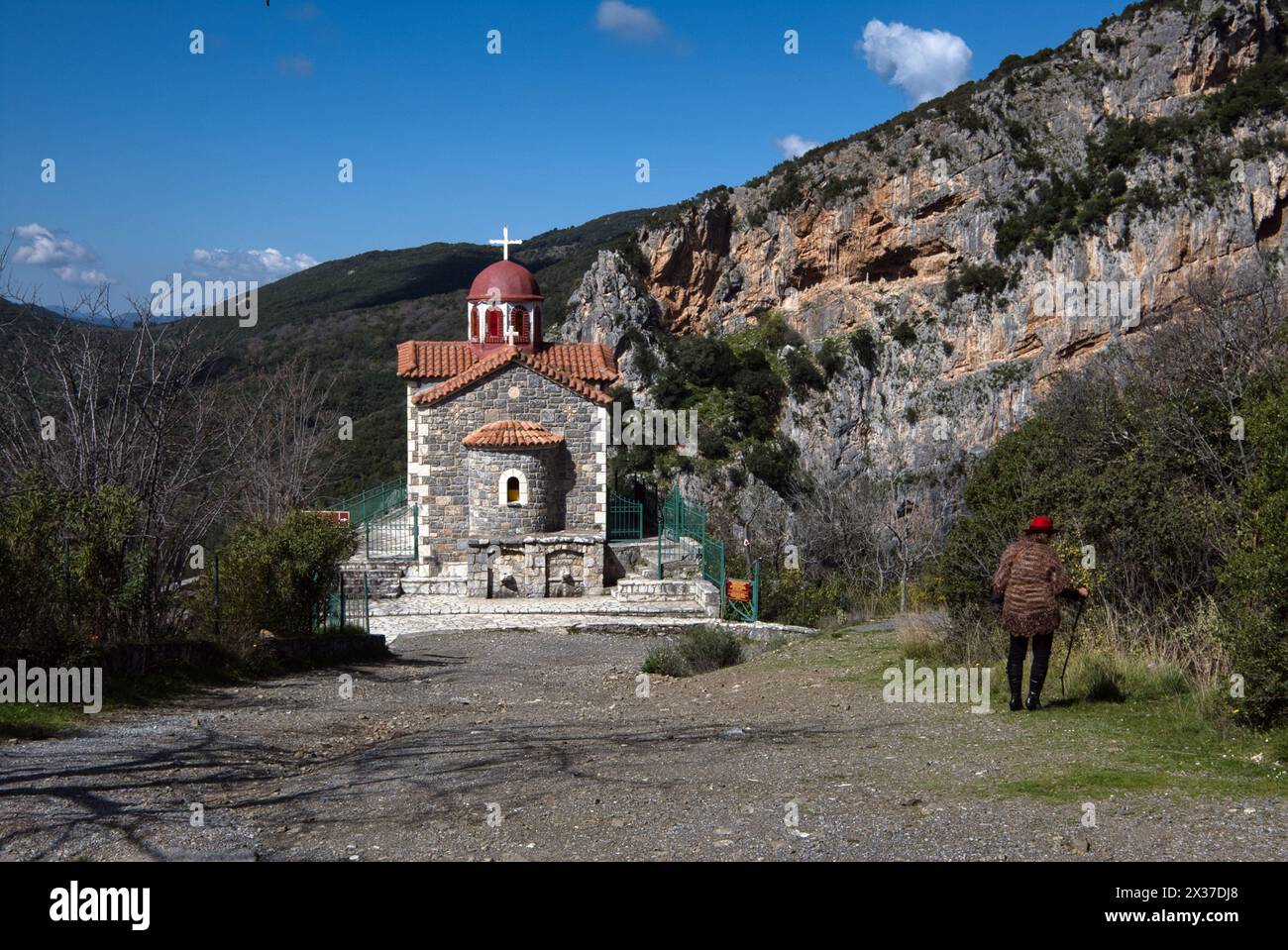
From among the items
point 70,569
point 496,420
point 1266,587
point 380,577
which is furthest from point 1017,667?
point 496,420

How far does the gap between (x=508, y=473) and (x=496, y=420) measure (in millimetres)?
1529

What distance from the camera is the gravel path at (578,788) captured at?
4566 millimetres

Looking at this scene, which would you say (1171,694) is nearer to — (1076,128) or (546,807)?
(546,807)

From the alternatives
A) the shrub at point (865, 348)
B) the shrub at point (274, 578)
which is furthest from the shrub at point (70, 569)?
the shrub at point (865, 348)

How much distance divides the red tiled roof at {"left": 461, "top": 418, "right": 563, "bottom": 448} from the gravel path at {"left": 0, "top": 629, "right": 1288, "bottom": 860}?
1229 centimetres

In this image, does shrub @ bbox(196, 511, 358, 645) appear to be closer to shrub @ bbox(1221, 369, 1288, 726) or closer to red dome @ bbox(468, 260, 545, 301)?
shrub @ bbox(1221, 369, 1288, 726)

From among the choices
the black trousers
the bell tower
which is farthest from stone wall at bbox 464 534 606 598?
the black trousers

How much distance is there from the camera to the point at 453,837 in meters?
4.77

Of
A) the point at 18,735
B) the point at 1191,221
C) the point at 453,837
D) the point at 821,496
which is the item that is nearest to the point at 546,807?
the point at 453,837

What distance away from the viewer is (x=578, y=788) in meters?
5.59

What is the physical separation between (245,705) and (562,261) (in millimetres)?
70931

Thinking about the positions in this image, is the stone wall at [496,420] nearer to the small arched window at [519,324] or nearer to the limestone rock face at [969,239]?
the small arched window at [519,324]

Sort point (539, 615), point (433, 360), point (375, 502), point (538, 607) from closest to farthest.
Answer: point (539, 615) → point (538, 607) → point (433, 360) → point (375, 502)

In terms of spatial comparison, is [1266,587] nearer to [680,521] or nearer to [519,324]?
[680,521]
